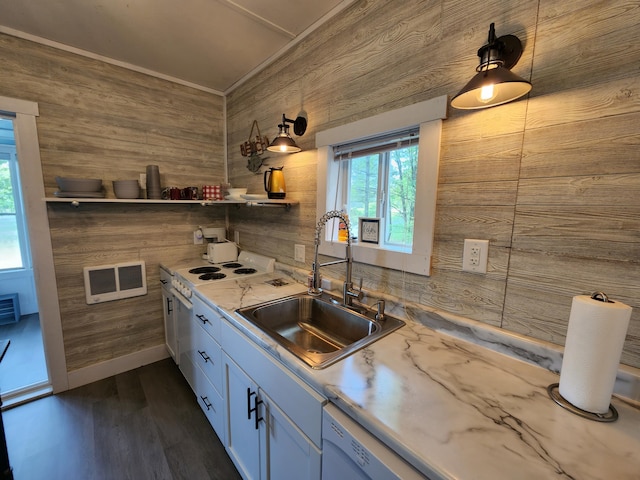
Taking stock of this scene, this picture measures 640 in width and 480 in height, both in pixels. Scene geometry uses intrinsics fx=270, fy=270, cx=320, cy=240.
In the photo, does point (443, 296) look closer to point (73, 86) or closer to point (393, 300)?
point (393, 300)

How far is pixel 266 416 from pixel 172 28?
2208 mm

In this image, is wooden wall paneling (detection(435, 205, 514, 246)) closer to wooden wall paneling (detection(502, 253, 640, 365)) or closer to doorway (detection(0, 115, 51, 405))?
wooden wall paneling (detection(502, 253, 640, 365))

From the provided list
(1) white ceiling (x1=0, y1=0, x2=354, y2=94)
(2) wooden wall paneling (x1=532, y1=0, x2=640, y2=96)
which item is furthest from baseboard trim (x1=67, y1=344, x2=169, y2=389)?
(2) wooden wall paneling (x1=532, y1=0, x2=640, y2=96)

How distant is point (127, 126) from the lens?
2.15 metres

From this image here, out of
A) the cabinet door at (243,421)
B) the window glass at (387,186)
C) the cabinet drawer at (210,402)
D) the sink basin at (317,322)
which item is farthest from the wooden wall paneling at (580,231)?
the cabinet drawer at (210,402)

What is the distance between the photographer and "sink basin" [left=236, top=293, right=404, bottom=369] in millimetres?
1266

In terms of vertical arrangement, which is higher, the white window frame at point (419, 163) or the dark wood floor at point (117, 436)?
the white window frame at point (419, 163)

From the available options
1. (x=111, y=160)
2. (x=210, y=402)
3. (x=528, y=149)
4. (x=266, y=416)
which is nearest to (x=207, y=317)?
(x=210, y=402)

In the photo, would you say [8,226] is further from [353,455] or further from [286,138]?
[353,455]

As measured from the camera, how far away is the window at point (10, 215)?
9.91ft

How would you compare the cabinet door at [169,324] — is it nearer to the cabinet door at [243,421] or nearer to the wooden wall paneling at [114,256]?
the wooden wall paneling at [114,256]

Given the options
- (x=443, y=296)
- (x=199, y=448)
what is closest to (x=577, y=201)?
(x=443, y=296)

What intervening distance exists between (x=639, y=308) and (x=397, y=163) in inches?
39.6

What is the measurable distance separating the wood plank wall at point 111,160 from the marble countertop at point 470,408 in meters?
1.73
